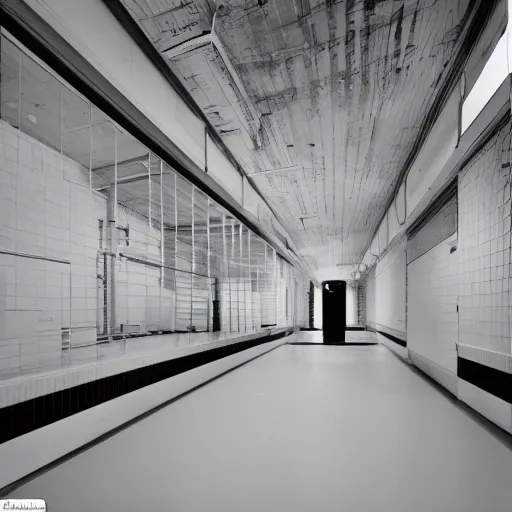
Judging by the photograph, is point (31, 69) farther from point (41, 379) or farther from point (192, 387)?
point (192, 387)

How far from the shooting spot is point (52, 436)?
1.80 metres

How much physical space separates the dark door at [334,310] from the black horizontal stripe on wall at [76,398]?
5.65 m

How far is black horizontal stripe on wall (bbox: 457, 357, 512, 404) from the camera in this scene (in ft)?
7.22

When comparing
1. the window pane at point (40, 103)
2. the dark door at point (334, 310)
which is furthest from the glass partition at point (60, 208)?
the dark door at point (334, 310)

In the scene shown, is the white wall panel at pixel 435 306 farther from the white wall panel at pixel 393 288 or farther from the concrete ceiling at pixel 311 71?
the concrete ceiling at pixel 311 71

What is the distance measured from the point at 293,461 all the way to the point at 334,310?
22.8ft

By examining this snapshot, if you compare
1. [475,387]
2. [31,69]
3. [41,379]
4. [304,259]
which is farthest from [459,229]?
[304,259]

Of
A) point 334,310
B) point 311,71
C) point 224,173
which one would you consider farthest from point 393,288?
point 311,71

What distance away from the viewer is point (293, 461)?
5.95 feet

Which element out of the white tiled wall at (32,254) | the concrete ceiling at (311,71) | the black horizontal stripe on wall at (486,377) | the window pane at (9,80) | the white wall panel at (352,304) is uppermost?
the concrete ceiling at (311,71)

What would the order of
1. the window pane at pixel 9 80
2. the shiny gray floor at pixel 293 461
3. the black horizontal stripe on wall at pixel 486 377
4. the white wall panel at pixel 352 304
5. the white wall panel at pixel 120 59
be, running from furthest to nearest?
the white wall panel at pixel 352 304 < the black horizontal stripe on wall at pixel 486 377 < the window pane at pixel 9 80 < the white wall panel at pixel 120 59 < the shiny gray floor at pixel 293 461

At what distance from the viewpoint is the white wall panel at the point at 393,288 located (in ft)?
20.3

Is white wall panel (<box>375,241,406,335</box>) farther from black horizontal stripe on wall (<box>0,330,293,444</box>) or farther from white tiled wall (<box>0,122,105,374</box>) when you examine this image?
white tiled wall (<box>0,122,105,374</box>)

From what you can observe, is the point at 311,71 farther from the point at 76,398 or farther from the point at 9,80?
the point at 76,398
